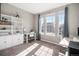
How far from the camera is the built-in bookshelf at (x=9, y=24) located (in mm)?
3604

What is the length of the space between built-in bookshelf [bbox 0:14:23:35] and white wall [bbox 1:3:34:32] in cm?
30

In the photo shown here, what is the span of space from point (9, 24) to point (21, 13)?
4.33 ft

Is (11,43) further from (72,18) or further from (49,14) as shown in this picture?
(72,18)

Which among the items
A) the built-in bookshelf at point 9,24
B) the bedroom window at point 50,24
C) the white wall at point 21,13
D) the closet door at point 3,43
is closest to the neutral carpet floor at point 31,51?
the closet door at point 3,43

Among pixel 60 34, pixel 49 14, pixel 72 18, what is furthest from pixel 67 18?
pixel 49 14

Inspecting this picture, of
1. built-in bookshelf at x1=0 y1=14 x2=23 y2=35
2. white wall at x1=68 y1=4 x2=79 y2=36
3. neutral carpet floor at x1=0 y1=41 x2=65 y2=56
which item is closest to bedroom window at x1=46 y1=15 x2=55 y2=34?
white wall at x1=68 y1=4 x2=79 y2=36

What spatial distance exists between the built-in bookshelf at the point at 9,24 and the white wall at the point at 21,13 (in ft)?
1.00

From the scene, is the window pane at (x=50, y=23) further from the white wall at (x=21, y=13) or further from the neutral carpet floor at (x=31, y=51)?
the neutral carpet floor at (x=31, y=51)

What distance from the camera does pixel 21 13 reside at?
481cm

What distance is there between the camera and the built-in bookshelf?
3604 mm

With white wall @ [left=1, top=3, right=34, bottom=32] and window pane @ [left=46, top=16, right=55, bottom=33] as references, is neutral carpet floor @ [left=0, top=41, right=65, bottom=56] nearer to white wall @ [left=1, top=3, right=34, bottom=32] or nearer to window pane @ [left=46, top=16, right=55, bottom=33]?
window pane @ [left=46, top=16, right=55, bottom=33]

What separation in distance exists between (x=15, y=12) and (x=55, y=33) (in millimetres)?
2997

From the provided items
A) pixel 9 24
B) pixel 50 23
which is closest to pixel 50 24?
pixel 50 23

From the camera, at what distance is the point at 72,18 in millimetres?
3619
